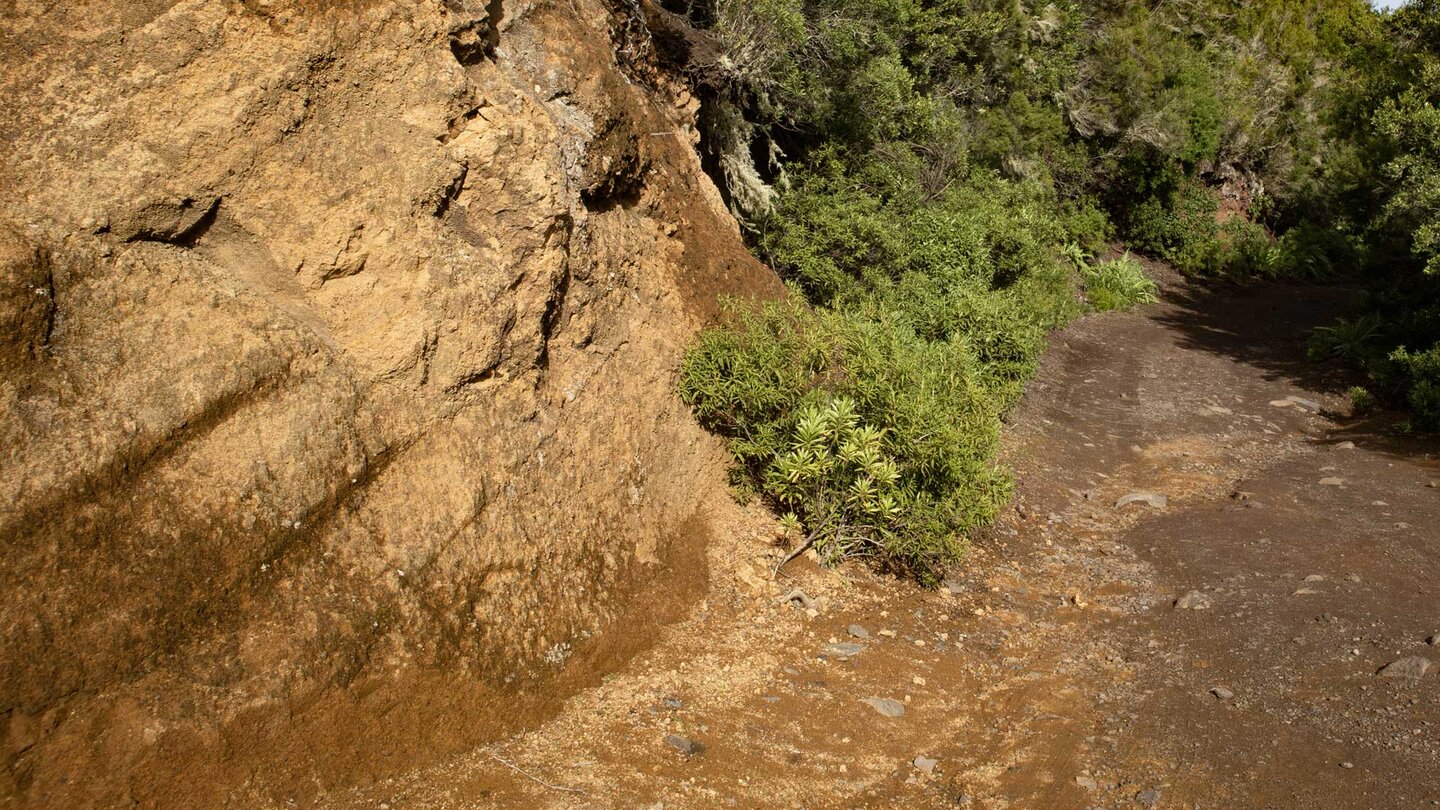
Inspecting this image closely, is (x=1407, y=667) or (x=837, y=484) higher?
(x=837, y=484)

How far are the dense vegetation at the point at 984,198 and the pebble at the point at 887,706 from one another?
51.4 inches

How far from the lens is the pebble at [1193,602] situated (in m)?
7.34

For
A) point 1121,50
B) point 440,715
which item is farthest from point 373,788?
point 1121,50

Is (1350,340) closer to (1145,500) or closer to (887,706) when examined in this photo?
(1145,500)

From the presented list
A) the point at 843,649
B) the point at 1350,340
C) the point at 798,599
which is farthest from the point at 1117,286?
the point at 843,649

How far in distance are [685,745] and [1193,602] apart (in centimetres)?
421

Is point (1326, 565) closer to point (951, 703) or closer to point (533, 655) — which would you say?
point (951, 703)

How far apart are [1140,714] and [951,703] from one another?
103 cm

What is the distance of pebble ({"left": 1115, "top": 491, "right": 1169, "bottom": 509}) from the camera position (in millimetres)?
9772

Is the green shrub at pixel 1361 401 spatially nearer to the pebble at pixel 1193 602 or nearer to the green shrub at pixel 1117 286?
the green shrub at pixel 1117 286

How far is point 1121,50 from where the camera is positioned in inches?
871

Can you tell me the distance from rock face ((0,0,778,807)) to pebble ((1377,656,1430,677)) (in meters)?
4.29

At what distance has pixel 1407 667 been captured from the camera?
6086mm

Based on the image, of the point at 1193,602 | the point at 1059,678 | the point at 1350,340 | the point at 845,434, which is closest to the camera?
the point at 1059,678
